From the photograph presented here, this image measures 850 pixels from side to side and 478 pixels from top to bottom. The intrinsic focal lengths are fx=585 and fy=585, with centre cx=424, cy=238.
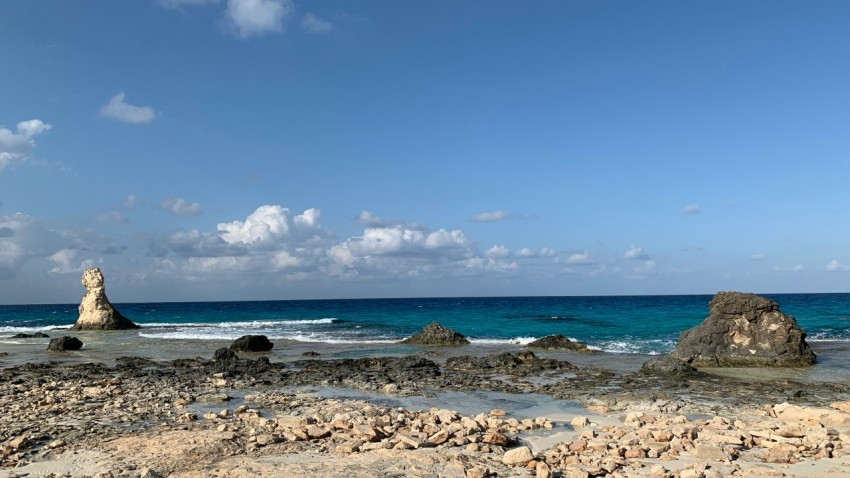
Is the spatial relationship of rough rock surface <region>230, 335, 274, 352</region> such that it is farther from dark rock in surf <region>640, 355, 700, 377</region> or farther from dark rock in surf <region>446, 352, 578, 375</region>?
dark rock in surf <region>640, 355, 700, 377</region>

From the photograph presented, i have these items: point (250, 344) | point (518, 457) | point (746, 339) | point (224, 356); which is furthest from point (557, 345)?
point (518, 457)

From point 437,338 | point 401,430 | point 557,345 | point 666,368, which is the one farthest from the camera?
point 437,338

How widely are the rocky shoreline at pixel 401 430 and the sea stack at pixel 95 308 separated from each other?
3406 centimetres

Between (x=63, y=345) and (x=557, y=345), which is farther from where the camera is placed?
(x=63, y=345)

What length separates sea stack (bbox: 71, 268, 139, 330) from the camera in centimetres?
4631

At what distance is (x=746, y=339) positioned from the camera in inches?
800

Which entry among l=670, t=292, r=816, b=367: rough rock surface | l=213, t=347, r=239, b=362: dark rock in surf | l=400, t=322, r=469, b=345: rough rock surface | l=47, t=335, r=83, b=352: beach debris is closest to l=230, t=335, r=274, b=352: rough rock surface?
l=213, t=347, r=239, b=362: dark rock in surf

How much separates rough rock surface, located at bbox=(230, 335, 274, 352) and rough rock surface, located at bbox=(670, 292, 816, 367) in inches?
691

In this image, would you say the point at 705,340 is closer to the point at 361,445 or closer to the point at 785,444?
the point at 785,444

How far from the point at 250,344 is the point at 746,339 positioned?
19986mm

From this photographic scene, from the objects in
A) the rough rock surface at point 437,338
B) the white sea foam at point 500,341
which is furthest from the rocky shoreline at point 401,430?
the white sea foam at point 500,341

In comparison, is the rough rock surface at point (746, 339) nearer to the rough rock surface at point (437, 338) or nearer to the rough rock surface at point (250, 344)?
the rough rock surface at point (437, 338)

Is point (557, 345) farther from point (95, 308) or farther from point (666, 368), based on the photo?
point (95, 308)

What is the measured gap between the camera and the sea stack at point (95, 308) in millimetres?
46312
